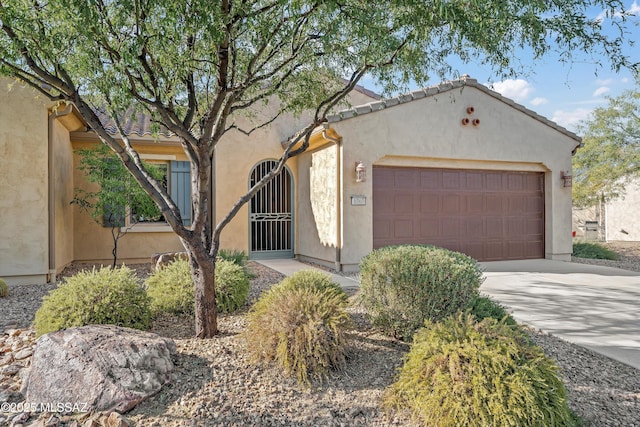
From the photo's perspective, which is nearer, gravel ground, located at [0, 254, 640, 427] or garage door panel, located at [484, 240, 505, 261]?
gravel ground, located at [0, 254, 640, 427]

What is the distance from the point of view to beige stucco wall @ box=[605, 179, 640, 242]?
19.9 m

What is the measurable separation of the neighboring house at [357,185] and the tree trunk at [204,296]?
5062 mm

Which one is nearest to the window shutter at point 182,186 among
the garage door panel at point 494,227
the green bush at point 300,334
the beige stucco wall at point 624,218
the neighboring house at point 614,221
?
the green bush at point 300,334

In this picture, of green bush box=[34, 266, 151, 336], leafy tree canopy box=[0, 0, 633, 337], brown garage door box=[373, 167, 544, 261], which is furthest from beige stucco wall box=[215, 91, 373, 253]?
green bush box=[34, 266, 151, 336]

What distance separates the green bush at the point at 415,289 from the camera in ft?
13.8

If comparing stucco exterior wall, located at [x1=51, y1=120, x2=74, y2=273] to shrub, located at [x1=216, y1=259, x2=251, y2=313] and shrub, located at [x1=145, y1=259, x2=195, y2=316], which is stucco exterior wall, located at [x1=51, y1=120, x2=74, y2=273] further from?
shrub, located at [x1=216, y1=259, x2=251, y2=313]

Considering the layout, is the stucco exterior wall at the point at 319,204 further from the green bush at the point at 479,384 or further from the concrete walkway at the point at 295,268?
the green bush at the point at 479,384

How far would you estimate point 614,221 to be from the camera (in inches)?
820

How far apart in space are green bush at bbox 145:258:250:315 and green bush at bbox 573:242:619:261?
11.2 metres

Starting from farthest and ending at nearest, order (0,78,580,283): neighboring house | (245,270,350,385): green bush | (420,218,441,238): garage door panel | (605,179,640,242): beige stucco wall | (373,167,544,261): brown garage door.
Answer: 1. (605,179,640,242): beige stucco wall
2. (420,218,441,238): garage door panel
3. (373,167,544,261): brown garage door
4. (0,78,580,283): neighboring house
5. (245,270,350,385): green bush

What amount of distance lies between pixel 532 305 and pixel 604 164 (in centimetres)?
1057

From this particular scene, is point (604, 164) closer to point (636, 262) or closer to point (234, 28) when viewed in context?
point (636, 262)

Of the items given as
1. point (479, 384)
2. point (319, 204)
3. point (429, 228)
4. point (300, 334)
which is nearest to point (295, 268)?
point (319, 204)

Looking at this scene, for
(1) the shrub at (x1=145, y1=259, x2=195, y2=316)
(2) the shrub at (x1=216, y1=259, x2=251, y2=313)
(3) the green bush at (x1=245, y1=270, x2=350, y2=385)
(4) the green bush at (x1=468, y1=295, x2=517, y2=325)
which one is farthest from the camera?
(2) the shrub at (x1=216, y1=259, x2=251, y2=313)
